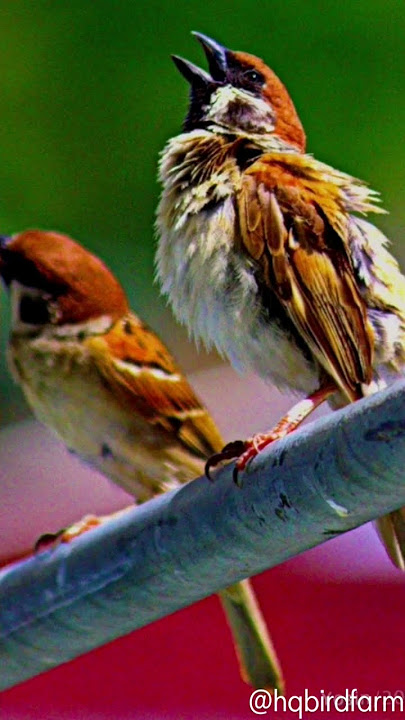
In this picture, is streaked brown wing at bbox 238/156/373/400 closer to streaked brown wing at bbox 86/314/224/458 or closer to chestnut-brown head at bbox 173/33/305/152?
chestnut-brown head at bbox 173/33/305/152

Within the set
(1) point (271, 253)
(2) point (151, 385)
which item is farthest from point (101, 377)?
(1) point (271, 253)

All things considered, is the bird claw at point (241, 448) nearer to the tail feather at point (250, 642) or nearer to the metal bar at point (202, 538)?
the metal bar at point (202, 538)

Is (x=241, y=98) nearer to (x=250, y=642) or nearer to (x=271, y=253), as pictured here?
(x=271, y=253)

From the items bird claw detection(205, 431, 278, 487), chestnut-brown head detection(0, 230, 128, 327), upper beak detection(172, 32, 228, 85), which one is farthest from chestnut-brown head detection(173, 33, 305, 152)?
bird claw detection(205, 431, 278, 487)

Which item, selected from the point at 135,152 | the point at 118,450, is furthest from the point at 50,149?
the point at 118,450

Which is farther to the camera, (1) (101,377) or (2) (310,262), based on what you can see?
(1) (101,377)
